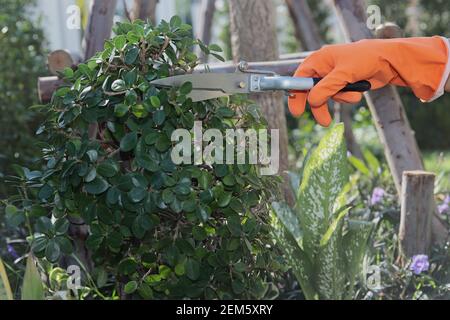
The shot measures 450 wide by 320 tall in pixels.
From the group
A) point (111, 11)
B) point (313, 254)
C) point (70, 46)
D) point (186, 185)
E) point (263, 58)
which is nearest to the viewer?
point (186, 185)

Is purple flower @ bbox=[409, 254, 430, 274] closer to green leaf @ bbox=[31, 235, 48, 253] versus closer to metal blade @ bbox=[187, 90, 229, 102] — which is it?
metal blade @ bbox=[187, 90, 229, 102]

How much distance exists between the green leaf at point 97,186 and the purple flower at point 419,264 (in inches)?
53.6

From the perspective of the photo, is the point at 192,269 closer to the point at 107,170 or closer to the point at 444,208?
the point at 107,170

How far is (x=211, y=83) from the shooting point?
1780mm

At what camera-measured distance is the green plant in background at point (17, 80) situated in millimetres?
4121

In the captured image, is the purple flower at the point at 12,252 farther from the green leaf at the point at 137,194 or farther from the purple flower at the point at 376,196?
the purple flower at the point at 376,196

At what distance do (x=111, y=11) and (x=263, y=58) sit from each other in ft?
2.39

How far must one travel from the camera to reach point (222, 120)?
75.8 inches

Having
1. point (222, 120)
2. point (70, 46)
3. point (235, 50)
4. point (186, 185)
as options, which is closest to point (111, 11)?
point (235, 50)

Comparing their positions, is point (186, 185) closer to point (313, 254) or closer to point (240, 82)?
point (240, 82)

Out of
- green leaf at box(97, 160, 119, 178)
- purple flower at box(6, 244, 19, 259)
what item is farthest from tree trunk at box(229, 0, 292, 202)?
green leaf at box(97, 160, 119, 178)

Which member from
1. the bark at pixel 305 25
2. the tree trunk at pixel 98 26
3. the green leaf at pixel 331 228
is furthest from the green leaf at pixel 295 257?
the bark at pixel 305 25

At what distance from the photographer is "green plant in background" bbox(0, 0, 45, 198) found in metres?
4.12

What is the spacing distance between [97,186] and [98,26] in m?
1.35
